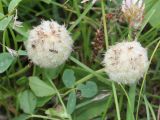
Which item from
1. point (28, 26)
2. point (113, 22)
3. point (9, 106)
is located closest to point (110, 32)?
point (113, 22)

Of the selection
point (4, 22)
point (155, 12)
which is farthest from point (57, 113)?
point (155, 12)

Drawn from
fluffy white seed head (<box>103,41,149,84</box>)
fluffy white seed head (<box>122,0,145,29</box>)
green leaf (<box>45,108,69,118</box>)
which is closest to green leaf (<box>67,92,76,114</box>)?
green leaf (<box>45,108,69,118</box>)

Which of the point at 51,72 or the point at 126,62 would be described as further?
the point at 51,72

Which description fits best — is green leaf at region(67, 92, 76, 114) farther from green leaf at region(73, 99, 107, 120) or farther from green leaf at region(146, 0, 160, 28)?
green leaf at region(146, 0, 160, 28)

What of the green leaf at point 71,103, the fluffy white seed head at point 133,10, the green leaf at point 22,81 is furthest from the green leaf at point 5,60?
the fluffy white seed head at point 133,10

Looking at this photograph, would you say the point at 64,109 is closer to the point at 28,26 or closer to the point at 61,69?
the point at 61,69

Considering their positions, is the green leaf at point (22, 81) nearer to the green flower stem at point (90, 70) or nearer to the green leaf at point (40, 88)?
the green leaf at point (40, 88)

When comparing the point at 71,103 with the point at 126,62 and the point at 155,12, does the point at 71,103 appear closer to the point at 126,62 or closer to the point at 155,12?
the point at 126,62
